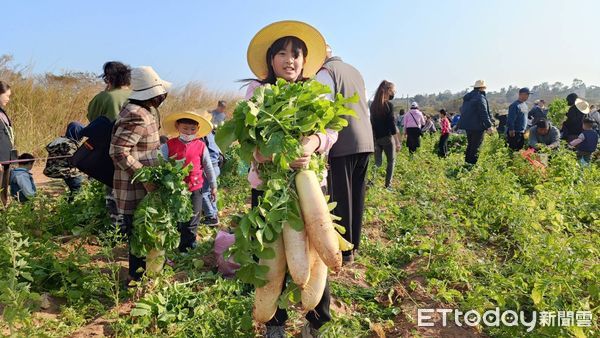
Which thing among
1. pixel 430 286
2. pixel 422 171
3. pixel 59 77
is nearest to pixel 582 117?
pixel 422 171

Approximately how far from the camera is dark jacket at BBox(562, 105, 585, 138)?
8.56 m

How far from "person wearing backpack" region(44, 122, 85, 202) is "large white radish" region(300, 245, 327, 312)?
3373mm

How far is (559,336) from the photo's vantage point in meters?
2.24

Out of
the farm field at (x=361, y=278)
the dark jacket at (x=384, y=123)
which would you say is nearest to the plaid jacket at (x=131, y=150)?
the farm field at (x=361, y=278)

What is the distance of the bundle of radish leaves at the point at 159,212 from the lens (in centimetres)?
277

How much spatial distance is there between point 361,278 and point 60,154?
330cm

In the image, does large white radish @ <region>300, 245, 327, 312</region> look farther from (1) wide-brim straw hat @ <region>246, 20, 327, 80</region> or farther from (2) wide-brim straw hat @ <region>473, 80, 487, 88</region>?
(2) wide-brim straw hat @ <region>473, 80, 487, 88</region>

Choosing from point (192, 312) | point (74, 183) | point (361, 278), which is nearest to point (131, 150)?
point (192, 312)

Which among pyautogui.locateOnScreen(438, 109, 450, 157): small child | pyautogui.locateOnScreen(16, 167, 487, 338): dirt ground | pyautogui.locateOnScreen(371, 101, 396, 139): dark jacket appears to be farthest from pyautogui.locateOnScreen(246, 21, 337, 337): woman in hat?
pyautogui.locateOnScreen(438, 109, 450, 157): small child

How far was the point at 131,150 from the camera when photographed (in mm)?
2877

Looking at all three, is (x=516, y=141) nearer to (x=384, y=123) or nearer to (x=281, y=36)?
(x=384, y=123)

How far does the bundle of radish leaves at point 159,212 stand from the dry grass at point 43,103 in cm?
671

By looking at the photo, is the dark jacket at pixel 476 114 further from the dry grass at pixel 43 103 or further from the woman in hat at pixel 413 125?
the dry grass at pixel 43 103

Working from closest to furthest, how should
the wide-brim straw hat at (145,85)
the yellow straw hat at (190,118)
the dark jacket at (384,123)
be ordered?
the wide-brim straw hat at (145,85) → the yellow straw hat at (190,118) → the dark jacket at (384,123)
